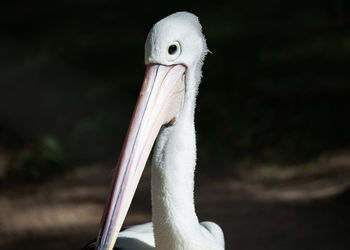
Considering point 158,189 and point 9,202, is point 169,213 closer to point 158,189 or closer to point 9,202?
point 158,189

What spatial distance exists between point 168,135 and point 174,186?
194 mm

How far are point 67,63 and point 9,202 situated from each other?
138 inches

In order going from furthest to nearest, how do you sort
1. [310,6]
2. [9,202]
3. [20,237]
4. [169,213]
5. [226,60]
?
[310,6], [226,60], [9,202], [20,237], [169,213]

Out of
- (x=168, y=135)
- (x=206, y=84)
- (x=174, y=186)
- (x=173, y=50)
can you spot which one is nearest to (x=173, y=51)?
(x=173, y=50)

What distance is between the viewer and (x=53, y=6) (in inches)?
417

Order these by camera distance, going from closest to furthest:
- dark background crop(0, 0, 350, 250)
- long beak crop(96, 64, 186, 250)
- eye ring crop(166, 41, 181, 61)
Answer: long beak crop(96, 64, 186, 250) → eye ring crop(166, 41, 181, 61) → dark background crop(0, 0, 350, 250)

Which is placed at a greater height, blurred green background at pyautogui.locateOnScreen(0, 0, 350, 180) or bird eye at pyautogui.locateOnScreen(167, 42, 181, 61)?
blurred green background at pyautogui.locateOnScreen(0, 0, 350, 180)

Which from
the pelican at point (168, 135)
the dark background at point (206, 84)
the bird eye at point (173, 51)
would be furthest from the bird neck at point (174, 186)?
the dark background at point (206, 84)

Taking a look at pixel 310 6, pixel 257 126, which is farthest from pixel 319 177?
pixel 310 6

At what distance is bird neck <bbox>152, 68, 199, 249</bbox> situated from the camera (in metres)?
2.03

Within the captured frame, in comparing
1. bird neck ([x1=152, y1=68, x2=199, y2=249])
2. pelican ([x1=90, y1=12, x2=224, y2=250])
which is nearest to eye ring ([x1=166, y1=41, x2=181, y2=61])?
pelican ([x1=90, y1=12, x2=224, y2=250])

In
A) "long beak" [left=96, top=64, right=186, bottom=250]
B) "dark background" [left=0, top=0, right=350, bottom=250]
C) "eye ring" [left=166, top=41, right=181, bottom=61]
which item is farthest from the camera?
"dark background" [left=0, top=0, right=350, bottom=250]

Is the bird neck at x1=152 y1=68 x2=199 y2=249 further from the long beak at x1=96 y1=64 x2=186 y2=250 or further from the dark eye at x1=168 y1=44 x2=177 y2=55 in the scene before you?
the dark eye at x1=168 y1=44 x2=177 y2=55

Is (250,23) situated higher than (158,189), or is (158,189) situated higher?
(250,23)
